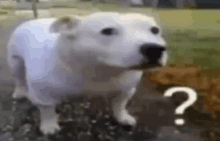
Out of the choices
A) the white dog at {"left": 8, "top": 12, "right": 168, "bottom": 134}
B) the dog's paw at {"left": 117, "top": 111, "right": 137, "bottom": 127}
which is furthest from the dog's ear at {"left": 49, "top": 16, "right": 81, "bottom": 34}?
the dog's paw at {"left": 117, "top": 111, "right": 137, "bottom": 127}

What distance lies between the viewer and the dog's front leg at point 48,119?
569 millimetres

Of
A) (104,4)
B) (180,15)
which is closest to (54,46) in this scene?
(104,4)

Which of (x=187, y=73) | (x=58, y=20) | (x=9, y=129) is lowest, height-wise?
(x=9, y=129)

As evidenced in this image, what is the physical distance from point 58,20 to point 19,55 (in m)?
0.23

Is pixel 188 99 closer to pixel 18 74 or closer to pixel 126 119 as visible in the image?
pixel 126 119

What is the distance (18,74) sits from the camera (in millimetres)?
655

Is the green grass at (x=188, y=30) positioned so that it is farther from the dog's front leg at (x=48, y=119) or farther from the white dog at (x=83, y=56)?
the dog's front leg at (x=48, y=119)

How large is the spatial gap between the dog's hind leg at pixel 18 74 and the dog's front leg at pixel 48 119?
0.08m

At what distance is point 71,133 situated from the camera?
21.9 inches

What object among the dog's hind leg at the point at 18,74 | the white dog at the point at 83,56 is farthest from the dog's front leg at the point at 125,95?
the dog's hind leg at the point at 18,74

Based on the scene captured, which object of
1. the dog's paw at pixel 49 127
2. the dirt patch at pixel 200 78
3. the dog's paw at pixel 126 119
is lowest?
the dog's paw at pixel 49 127

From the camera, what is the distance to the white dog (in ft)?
1.41

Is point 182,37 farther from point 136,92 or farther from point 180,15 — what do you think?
point 136,92

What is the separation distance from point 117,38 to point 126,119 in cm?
25
